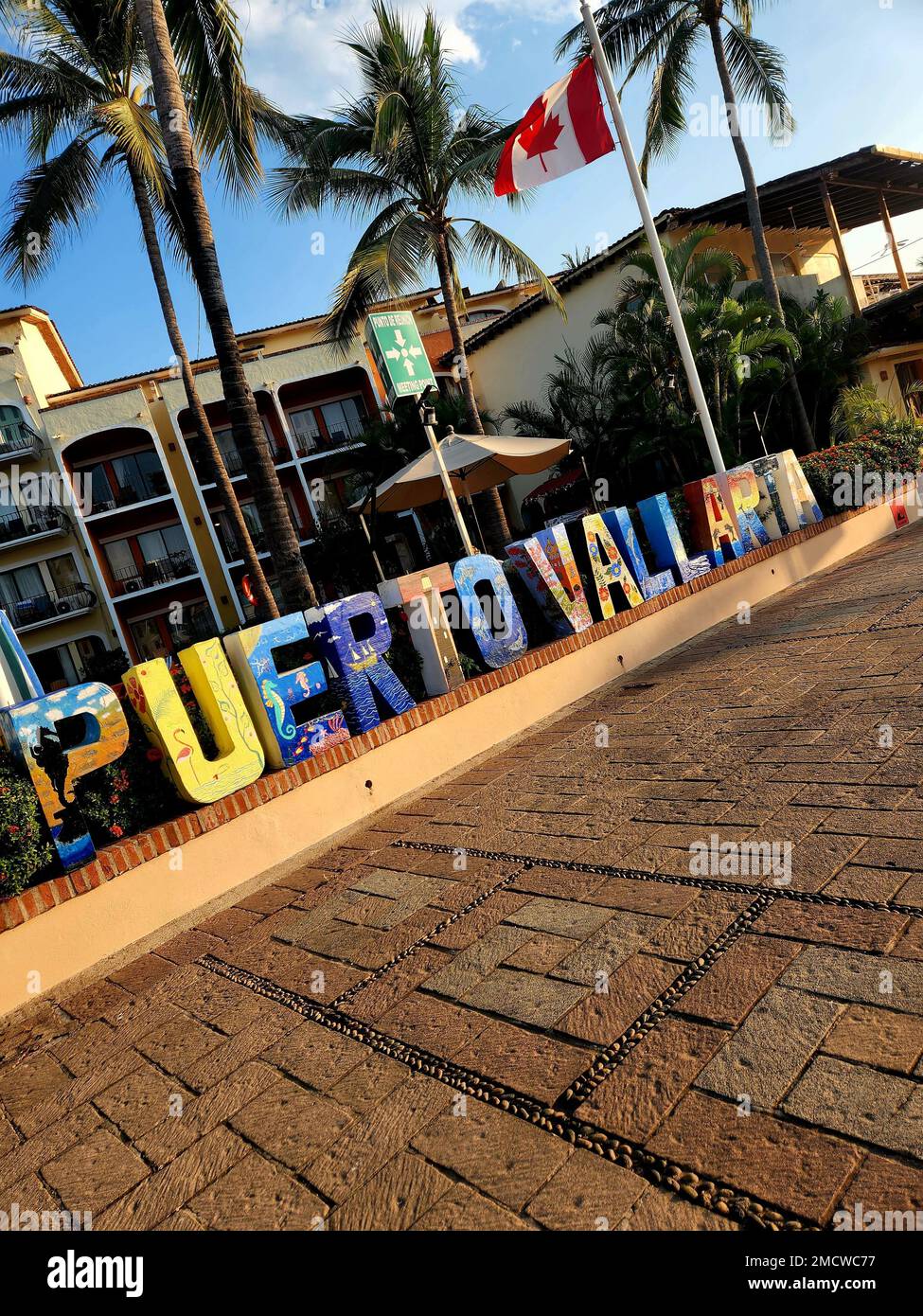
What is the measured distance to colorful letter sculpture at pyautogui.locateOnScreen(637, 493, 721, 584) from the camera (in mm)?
8734

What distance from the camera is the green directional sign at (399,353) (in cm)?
727

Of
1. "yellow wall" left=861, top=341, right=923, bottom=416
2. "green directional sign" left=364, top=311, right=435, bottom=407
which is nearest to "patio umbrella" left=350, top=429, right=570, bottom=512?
"green directional sign" left=364, top=311, right=435, bottom=407

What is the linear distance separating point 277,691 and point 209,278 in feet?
16.4

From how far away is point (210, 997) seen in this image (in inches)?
150

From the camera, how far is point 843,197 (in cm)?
2212

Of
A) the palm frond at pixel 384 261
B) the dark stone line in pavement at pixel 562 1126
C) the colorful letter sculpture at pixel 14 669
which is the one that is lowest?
the dark stone line in pavement at pixel 562 1126

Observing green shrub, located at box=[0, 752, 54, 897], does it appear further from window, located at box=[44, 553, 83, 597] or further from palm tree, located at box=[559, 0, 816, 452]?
window, located at box=[44, 553, 83, 597]

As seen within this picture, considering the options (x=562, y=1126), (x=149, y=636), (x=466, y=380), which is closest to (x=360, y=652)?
(x=562, y=1126)

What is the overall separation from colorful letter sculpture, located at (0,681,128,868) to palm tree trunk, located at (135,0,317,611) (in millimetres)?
3842

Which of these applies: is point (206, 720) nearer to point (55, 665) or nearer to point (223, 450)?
point (55, 665)

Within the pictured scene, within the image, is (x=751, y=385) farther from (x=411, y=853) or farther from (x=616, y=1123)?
(x=616, y=1123)

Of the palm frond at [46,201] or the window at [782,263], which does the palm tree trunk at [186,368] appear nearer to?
the palm frond at [46,201]

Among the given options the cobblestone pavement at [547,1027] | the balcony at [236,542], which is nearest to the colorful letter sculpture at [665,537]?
the cobblestone pavement at [547,1027]
